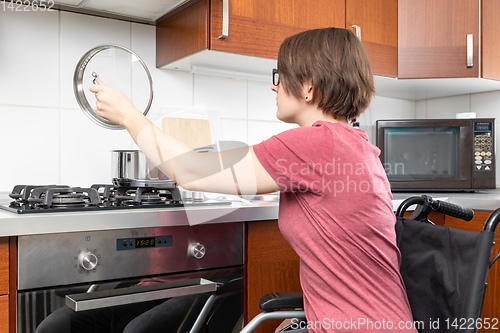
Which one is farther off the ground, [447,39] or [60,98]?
[447,39]

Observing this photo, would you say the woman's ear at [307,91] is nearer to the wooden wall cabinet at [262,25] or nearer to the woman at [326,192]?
the woman at [326,192]

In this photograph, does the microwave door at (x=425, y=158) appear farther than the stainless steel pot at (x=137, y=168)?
Yes

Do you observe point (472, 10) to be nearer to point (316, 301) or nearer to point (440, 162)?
point (440, 162)

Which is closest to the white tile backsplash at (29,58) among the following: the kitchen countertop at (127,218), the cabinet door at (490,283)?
the kitchen countertop at (127,218)

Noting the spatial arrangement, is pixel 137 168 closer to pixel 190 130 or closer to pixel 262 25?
pixel 190 130

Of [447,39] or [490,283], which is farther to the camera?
[447,39]

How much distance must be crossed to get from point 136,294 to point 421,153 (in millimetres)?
1427

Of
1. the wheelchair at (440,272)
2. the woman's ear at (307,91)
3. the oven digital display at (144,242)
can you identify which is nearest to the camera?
the wheelchair at (440,272)

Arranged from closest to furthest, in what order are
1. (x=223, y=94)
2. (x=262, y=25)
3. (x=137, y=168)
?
(x=137, y=168), (x=262, y=25), (x=223, y=94)

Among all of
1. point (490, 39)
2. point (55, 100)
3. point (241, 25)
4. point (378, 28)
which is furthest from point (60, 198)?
point (490, 39)

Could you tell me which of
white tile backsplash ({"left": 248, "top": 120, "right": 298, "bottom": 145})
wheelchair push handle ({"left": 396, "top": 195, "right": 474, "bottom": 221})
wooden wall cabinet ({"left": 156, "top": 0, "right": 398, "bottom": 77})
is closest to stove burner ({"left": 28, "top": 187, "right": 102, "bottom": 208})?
wooden wall cabinet ({"left": 156, "top": 0, "right": 398, "bottom": 77})

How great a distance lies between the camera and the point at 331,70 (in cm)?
96

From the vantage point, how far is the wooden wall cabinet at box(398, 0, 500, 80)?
199cm

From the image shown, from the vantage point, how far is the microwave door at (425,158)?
2.00m
